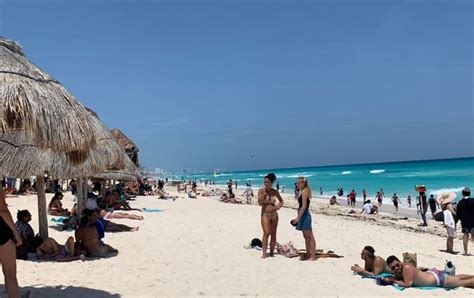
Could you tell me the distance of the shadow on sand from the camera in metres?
4.61

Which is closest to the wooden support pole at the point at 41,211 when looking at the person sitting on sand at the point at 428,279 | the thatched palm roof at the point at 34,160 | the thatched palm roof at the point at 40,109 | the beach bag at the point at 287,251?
the thatched palm roof at the point at 34,160

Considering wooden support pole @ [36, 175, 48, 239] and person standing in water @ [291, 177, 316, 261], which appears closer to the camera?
person standing in water @ [291, 177, 316, 261]

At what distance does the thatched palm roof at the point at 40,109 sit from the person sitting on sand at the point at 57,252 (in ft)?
7.87

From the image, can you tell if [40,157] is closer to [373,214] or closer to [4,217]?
[4,217]

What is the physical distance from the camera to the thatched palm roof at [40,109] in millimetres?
3848

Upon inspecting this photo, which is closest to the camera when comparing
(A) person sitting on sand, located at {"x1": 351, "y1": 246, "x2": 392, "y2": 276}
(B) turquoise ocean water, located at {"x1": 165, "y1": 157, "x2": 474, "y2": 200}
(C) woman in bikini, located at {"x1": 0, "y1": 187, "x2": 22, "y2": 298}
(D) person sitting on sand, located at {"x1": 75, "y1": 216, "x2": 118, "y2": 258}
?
(C) woman in bikini, located at {"x1": 0, "y1": 187, "x2": 22, "y2": 298}

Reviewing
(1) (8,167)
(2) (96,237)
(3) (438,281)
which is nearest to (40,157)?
(1) (8,167)

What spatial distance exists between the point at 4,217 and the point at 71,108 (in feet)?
4.61

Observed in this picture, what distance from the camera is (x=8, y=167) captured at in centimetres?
678

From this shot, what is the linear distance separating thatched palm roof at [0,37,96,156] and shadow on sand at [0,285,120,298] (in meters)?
1.63

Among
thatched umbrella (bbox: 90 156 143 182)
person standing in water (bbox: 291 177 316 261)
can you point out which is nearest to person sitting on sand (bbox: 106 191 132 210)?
thatched umbrella (bbox: 90 156 143 182)

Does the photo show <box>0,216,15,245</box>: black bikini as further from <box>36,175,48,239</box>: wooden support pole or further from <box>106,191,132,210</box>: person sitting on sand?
<box>106,191,132,210</box>: person sitting on sand

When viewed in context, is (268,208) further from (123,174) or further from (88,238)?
(123,174)

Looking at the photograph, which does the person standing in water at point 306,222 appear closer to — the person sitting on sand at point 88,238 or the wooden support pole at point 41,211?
the person sitting on sand at point 88,238
